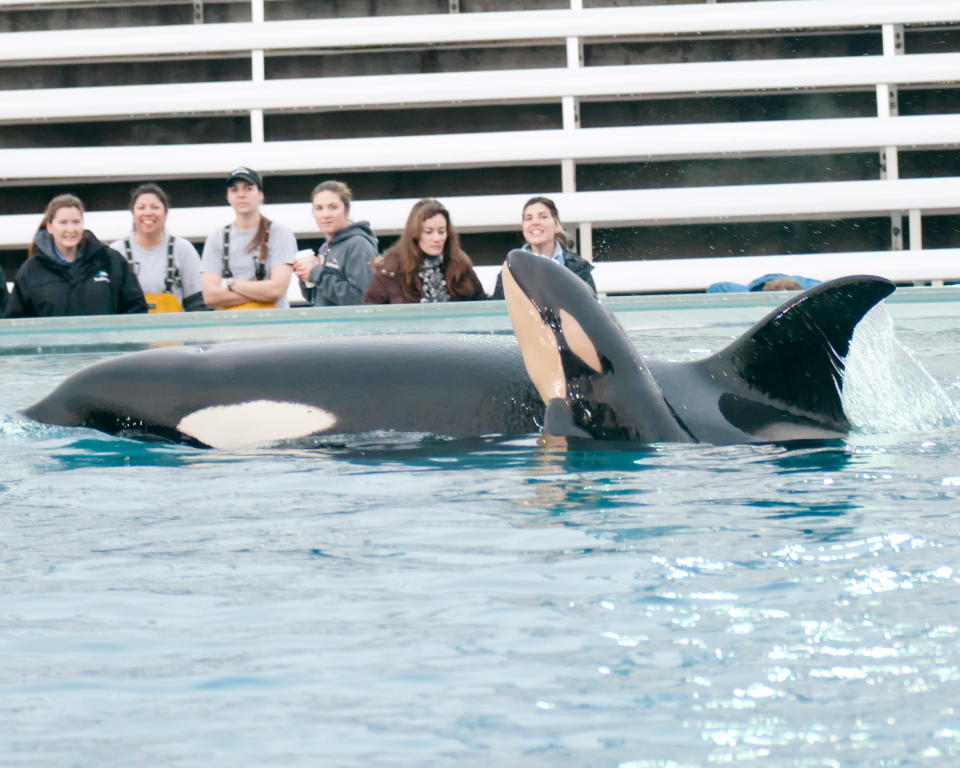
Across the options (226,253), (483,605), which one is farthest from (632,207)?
(483,605)

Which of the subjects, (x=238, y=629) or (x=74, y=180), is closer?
(x=238, y=629)

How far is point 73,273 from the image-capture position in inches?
376

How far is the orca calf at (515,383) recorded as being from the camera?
4512 mm

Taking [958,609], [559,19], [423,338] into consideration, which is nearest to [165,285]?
[423,338]

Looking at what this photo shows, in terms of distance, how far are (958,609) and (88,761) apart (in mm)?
1514

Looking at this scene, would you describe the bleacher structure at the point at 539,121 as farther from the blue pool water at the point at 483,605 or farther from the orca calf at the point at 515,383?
the blue pool water at the point at 483,605

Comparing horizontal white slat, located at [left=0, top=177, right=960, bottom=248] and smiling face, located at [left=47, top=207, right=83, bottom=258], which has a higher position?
horizontal white slat, located at [left=0, top=177, right=960, bottom=248]

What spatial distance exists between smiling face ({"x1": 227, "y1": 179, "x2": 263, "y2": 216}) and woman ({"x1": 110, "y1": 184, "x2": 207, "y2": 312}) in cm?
43

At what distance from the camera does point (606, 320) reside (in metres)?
4.58

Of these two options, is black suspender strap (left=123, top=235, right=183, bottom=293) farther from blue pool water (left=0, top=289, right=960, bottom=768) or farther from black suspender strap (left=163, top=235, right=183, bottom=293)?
blue pool water (left=0, top=289, right=960, bottom=768)

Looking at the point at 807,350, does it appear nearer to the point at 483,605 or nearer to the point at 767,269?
the point at 483,605

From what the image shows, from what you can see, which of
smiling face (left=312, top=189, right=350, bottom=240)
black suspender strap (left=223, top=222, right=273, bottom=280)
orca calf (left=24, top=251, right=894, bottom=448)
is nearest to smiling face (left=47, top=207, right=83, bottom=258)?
black suspender strap (left=223, top=222, right=273, bottom=280)

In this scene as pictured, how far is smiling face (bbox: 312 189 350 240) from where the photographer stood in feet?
31.8

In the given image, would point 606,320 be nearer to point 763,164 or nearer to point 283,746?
point 283,746
